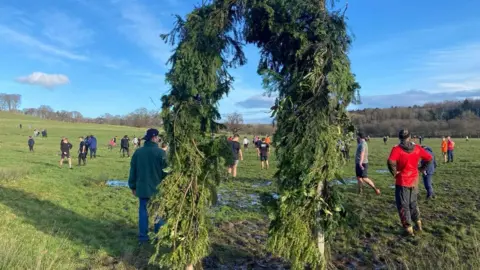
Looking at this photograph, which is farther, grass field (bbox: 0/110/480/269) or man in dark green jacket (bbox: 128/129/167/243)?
man in dark green jacket (bbox: 128/129/167/243)

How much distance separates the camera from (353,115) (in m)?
4.17

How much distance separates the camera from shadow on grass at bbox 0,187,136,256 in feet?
20.9

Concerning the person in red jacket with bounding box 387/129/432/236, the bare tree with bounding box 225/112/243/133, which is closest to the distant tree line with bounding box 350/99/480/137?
the person in red jacket with bounding box 387/129/432/236

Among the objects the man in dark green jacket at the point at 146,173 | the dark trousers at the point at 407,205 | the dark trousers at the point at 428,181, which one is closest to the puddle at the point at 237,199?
the man in dark green jacket at the point at 146,173

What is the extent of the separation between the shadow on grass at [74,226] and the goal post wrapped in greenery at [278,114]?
2083mm

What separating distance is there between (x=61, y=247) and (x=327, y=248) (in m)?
4.22

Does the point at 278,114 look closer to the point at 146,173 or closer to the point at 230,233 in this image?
the point at 146,173

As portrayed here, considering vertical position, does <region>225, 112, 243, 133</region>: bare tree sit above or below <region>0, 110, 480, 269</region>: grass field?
above

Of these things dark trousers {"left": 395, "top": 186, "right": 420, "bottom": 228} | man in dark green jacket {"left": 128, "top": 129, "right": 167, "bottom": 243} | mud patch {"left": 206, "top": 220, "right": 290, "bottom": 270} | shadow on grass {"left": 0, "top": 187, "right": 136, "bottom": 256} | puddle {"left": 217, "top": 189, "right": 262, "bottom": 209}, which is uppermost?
man in dark green jacket {"left": 128, "top": 129, "right": 167, "bottom": 243}

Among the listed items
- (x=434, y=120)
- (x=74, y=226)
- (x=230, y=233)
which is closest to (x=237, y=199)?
(x=230, y=233)

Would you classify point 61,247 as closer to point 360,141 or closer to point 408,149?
point 408,149

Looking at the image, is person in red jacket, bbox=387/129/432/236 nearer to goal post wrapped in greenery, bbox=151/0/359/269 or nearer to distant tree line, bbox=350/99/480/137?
goal post wrapped in greenery, bbox=151/0/359/269

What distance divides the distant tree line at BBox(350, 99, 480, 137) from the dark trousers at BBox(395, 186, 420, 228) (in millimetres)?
81062

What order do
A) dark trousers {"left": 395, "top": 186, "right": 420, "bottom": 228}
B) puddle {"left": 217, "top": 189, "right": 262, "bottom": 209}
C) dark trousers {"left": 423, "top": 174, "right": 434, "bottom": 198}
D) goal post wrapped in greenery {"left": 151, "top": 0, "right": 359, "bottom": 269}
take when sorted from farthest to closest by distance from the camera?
puddle {"left": 217, "top": 189, "right": 262, "bottom": 209} < dark trousers {"left": 423, "top": 174, "right": 434, "bottom": 198} < dark trousers {"left": 395, "top": 186, "right": 420, "bottom": 228} < goal post wrapped in greenery {"left": 151, "top": 0, "right": 359, "bottom": 269}
